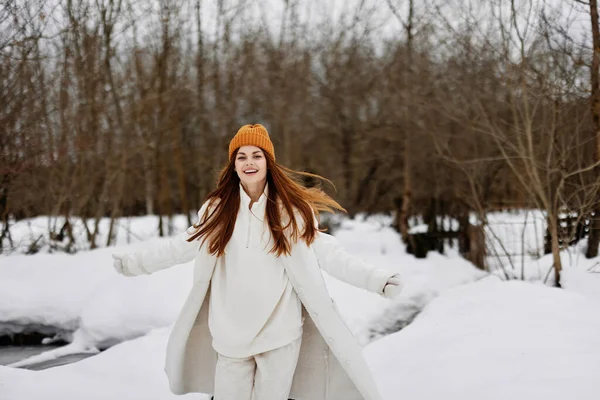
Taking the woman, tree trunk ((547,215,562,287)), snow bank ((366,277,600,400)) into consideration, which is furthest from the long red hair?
tree trunk ((547,215,562,287))

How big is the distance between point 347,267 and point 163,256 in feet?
2.92

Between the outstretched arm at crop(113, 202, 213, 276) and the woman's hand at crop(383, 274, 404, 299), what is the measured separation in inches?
35.7

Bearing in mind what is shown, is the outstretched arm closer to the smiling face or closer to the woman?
the woman

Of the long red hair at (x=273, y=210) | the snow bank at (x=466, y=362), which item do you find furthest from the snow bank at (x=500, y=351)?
the long red hair at (x=273, y=210)

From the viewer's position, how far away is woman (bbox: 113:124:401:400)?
88.0 inches

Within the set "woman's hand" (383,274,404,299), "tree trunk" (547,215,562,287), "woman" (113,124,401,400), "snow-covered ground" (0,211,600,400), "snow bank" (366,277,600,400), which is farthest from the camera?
"tree trunk" (547,215,562,287)

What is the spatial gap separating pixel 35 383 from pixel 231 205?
2262 mm

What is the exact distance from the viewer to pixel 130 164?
1278 centimetres

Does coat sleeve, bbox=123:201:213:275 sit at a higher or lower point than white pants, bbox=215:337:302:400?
higher

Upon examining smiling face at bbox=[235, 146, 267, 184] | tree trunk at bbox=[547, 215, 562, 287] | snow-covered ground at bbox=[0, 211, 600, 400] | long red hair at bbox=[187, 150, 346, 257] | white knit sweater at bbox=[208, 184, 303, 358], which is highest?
smiling face at bbox=[235, 146, 267, 184]

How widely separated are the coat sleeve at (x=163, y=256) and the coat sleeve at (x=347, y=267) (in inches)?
23.4

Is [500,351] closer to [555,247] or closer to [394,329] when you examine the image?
[394,329]

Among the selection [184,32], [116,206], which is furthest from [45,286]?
[184,32]

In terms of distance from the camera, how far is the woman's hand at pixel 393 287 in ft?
6.95
